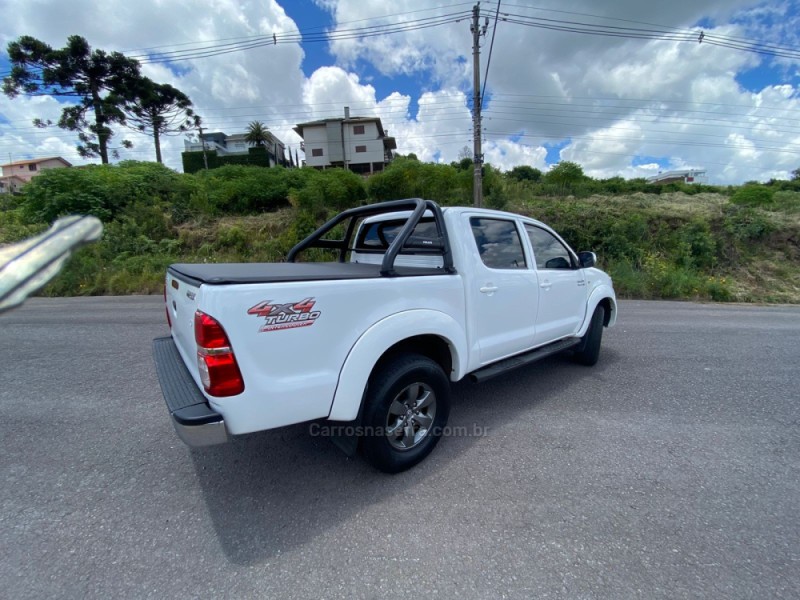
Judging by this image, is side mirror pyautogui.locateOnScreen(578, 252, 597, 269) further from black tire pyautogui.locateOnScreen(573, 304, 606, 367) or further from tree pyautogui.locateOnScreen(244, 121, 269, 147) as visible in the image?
tree pyautogui.locateOnScreen(244, 121, 269, 147)

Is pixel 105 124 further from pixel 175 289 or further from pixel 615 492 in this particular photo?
pixel 615 492

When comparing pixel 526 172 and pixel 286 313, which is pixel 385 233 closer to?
pixel 286 313

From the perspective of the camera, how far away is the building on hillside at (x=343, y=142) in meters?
48.7

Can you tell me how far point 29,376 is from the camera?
4.08 meters

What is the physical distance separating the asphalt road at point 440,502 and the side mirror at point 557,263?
50.2 inches

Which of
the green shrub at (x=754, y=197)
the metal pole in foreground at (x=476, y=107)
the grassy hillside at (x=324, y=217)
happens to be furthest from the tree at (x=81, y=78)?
the green shrub at (x=754, y=197)

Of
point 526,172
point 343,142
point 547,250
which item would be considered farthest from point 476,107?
point 343,142

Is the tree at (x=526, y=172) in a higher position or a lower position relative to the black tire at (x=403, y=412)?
higher

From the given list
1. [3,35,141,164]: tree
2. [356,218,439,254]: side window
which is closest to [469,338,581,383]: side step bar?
[356,218,439,254]: side window

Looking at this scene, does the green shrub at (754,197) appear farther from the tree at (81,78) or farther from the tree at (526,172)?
the tree at (81,78)

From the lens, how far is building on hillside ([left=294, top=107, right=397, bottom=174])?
4872 cm

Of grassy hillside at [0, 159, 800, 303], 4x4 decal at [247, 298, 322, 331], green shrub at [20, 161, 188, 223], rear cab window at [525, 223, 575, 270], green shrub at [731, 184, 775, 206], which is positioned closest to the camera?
4x4 decal at [247, 298, 322, 331]

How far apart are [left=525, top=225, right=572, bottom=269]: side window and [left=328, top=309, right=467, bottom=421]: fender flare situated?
5.55 ft

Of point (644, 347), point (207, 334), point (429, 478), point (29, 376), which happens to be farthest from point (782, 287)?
point (29, 376)
